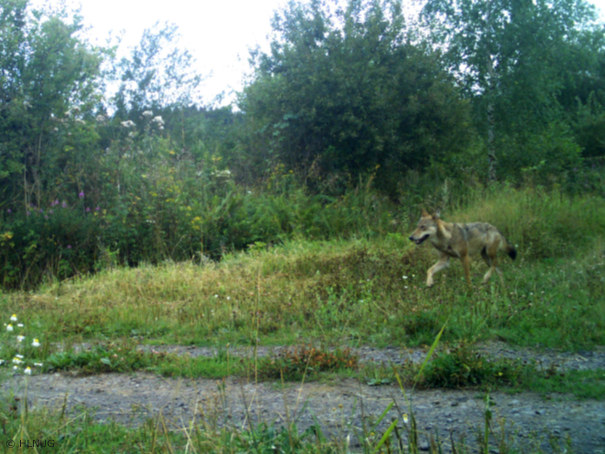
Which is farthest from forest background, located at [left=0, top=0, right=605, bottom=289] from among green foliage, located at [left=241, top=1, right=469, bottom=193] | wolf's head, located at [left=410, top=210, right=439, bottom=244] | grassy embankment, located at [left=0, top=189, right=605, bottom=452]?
wolf's head, located at [left=410, top=210, right=439, bottom=244]

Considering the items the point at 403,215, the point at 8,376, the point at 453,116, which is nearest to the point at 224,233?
the point at 403,215

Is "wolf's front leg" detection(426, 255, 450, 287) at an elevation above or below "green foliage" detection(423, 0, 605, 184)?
below

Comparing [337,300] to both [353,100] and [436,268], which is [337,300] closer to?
[436,268]

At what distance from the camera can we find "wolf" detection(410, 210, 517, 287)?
9.15 m

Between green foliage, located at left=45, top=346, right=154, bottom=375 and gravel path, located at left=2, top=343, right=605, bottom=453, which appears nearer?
gravel path, located at left=2, top=343, right=605, bottom=453

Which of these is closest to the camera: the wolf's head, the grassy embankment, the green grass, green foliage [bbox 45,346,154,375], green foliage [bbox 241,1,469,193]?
the grassy embankment

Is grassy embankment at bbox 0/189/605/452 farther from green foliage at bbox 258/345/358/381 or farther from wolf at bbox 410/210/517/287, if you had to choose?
wolf at bbox 410/210/517/287

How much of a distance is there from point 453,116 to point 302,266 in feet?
31.0

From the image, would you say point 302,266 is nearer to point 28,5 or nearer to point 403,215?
point 403,215

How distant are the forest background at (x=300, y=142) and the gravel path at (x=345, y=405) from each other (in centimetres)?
581

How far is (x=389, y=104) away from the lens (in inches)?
634

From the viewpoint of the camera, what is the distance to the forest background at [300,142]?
1193 cm

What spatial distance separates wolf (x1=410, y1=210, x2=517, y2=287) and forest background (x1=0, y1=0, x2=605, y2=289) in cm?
306

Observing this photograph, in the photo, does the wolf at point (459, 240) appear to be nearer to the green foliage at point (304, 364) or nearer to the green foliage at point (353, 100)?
the green foliage at point (304, 364)
